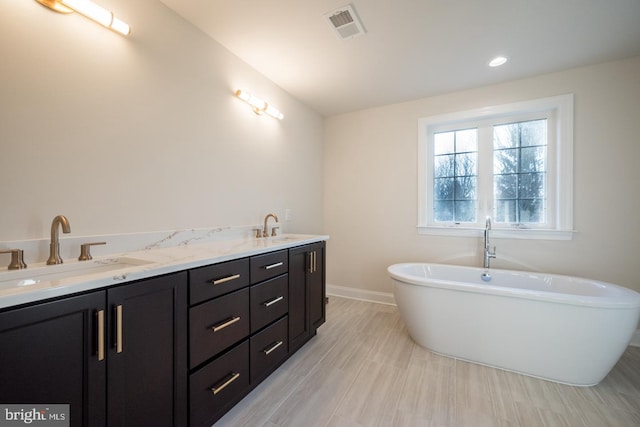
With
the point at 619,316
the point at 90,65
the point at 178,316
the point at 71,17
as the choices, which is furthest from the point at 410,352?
the point at 71,17

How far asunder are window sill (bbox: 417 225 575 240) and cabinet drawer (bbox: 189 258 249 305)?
2.22m

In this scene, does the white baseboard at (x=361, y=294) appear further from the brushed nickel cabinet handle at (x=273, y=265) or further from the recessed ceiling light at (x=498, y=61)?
the recessed ceiling light at (x=498, y=61)

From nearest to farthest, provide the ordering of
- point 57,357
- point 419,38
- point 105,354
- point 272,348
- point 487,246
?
point 57,357 → point 105,354 → point 272,348 → point 419,38 → point 487,246

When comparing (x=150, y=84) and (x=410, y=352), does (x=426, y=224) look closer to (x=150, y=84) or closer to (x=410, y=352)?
(x=410, y=352)

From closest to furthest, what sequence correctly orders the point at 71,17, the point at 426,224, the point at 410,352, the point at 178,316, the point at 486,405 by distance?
the point at 178,316
the point at 71,17
the point at 486,405
the point at 410,352
the point at 426,224

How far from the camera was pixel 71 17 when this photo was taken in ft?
4.16

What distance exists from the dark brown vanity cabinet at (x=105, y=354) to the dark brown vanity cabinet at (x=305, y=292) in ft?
2.92

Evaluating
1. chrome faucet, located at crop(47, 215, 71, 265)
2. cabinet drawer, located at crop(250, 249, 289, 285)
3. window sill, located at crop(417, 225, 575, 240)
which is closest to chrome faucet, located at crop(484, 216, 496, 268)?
window sill, located at crop(417, 225, 575, 240)

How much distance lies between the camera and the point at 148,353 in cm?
105

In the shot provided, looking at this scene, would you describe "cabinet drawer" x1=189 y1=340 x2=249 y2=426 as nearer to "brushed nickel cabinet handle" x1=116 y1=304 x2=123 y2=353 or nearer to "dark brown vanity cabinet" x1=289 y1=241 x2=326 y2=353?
"brushed nickel cabinet handle" x1=116 y1=304 x2=123 y2=353

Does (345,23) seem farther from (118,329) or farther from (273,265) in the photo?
(118,329)

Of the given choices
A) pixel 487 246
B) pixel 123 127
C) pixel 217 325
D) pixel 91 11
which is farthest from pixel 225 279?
pixel 487 246

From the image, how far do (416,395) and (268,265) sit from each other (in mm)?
1253

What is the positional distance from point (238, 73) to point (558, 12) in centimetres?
235
